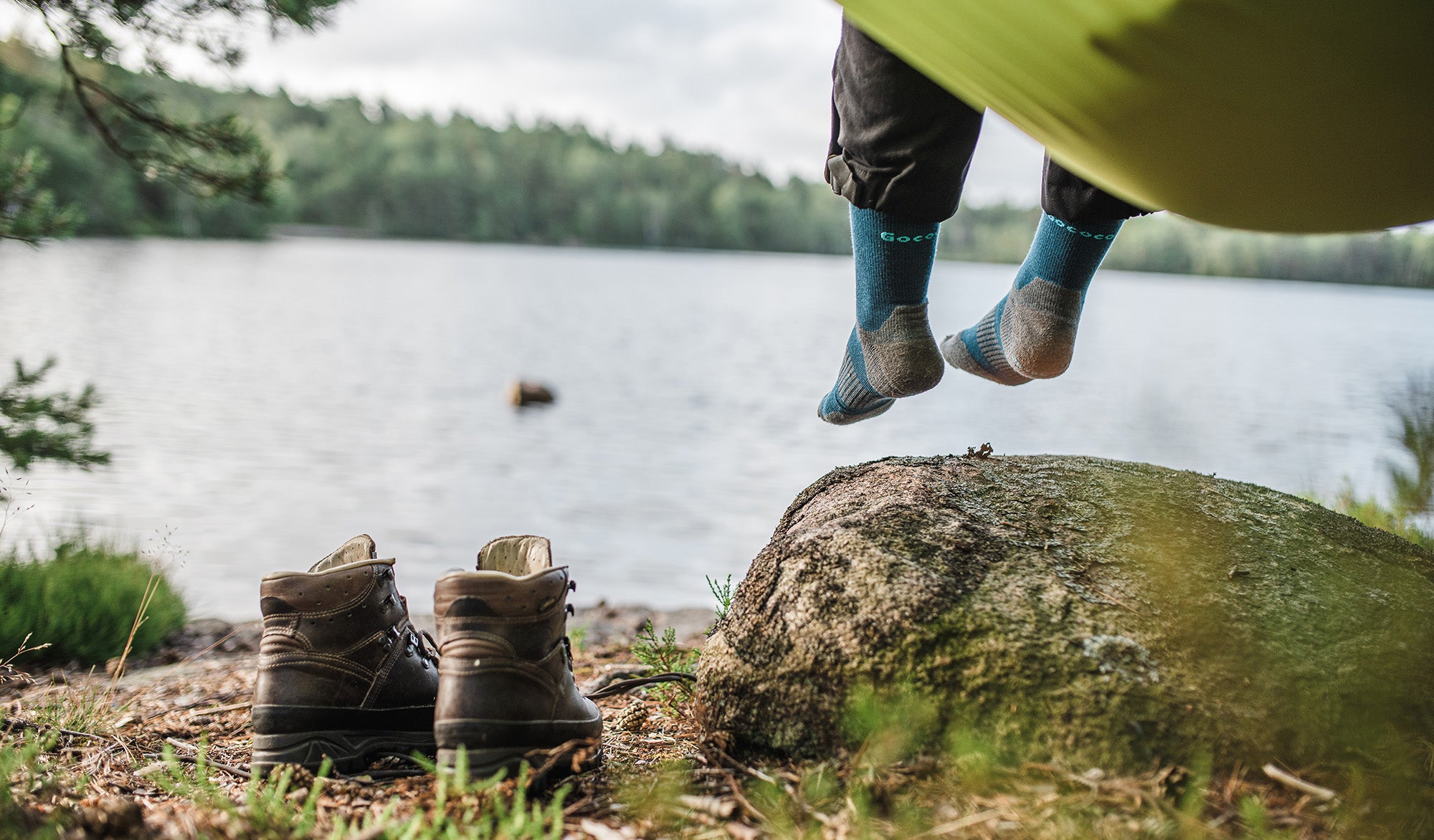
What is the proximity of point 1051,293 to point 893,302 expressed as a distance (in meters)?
0.40

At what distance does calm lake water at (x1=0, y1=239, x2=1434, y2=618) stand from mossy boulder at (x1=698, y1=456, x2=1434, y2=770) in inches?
167

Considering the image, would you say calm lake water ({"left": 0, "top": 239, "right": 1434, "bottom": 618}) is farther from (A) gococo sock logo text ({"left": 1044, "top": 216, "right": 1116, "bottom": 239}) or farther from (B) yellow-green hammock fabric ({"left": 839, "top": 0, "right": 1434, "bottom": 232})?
(B) yellow-green hammock fabric ({"left": 839, "top": 0, "right": 1434, "bottom": 232})

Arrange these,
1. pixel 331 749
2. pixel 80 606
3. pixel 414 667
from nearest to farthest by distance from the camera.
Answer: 1. pixel 331 749
2. pixel 414 667
3. pixel 80 606

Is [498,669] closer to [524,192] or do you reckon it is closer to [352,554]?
[352,554]

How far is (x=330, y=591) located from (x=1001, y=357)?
1.55m

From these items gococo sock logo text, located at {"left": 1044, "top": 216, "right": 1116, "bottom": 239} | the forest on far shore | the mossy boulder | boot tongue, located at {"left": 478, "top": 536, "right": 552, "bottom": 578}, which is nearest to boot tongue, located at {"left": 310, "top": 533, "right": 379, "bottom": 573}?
boot tongue, located at {"left": 478, "top": 536, "right": 552, "bottom": 578}

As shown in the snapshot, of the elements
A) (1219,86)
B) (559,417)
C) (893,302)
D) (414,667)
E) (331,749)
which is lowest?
(331,749)

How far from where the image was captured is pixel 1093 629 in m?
1.54

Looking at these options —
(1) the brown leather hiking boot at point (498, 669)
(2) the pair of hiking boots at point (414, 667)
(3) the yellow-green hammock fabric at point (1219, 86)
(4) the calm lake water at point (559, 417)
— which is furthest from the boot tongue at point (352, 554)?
(4) the calm lake water at point (559, 417)

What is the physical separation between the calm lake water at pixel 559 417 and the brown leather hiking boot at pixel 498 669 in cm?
446

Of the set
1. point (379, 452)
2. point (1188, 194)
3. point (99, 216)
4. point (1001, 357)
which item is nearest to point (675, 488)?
point (379, 452)

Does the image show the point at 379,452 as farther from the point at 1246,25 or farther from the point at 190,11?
the point at 1246,25

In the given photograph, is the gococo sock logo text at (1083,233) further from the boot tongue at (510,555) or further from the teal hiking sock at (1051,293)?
the boot tongue at (510,555)

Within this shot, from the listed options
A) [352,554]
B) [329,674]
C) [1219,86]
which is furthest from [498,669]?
[1219,86]
